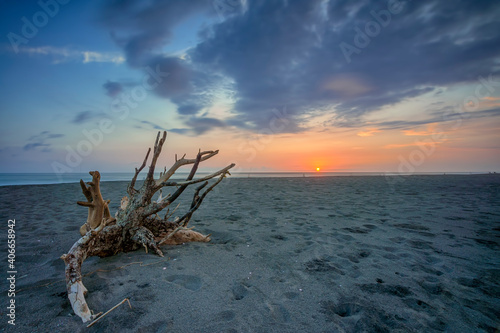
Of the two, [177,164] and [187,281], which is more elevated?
[177,164]

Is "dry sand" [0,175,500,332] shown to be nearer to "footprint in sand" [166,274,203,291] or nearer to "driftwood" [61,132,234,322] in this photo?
"footprint in sand" [166,274,203,291]

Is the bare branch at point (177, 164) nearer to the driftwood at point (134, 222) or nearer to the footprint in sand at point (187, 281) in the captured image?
the driftwood at point (134, 222)

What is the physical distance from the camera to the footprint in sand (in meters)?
2.56

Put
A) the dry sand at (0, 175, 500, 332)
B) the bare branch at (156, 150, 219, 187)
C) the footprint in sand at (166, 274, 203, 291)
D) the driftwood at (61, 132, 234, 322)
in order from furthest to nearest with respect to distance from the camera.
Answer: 1. the bare branch at (156, 150, 219, 187)
2. the driftwood at (61, 132, 234, 322)
3. the footprint in sand at (166, 274, 203, 291)
4. the dry sand at (0, 175, 500, 332)

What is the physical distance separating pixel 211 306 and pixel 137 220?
1869mm

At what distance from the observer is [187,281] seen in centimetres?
267

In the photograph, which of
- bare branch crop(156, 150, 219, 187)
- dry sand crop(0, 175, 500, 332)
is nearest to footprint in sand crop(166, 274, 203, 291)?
dry sand crop(0, 175, 500, 332)

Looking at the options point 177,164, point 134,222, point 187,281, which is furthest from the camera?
point 177,164

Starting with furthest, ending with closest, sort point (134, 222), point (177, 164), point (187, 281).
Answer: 1. point (177, 164)
2. point (134, 222)
3. point (187, 281)

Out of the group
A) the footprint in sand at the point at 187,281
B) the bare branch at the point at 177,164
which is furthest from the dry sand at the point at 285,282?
the bare branch at the point at 177,164

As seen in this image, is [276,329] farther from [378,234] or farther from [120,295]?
[378,234]

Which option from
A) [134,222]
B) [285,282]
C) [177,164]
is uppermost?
[177,164]

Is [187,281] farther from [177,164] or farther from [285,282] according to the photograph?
[177,164]

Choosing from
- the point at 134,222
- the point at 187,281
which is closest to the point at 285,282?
the point at 187,281
